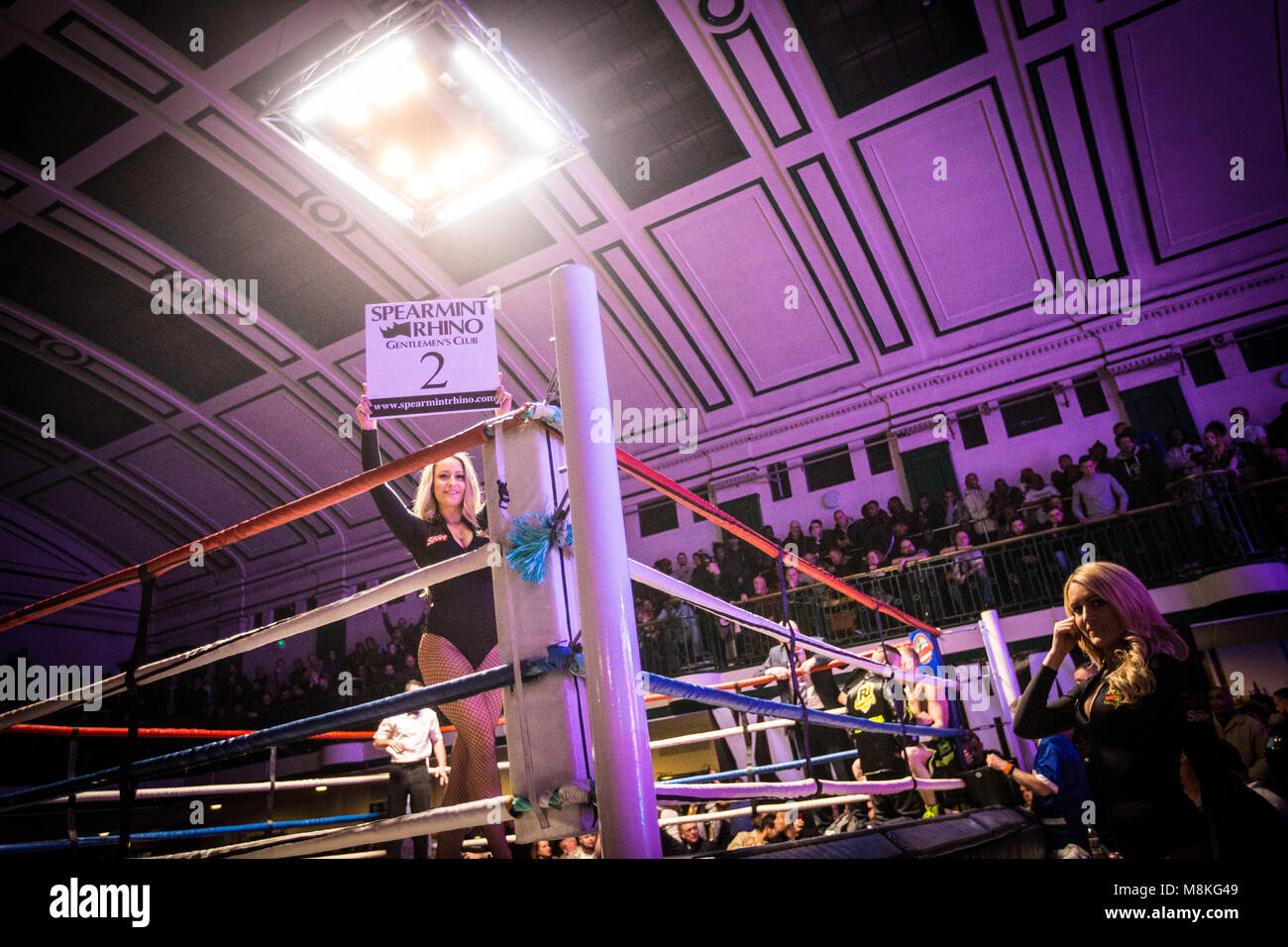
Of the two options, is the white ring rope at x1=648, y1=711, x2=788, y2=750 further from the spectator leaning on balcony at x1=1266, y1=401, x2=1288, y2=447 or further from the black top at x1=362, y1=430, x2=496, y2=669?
the spectator leaning on balcony at x1=1266, y1=401, x2=1288, y2=447

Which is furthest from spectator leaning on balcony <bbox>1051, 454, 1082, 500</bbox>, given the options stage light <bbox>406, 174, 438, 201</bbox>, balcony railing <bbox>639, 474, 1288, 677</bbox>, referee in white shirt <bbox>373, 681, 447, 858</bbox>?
stage light <bbox>406, 174, 438, 201</bbox>

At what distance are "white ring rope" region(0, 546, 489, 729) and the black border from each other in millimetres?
9676

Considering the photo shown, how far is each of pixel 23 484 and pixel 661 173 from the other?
14.4 metres

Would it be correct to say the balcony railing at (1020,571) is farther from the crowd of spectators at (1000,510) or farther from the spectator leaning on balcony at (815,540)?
the spectator leaning on balcony at (815,540)

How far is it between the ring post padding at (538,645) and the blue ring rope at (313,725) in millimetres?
63

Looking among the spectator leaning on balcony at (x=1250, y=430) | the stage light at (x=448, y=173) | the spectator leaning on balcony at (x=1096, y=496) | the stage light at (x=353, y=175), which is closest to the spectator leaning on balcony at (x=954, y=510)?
the spectator leaning on balcony at (x=1096, y=496)

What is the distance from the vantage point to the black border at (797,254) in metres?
10.4

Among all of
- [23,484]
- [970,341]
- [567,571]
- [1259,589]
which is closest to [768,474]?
[970,341]

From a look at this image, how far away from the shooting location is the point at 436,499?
2.51 meters

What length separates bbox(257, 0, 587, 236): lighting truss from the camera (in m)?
7.59

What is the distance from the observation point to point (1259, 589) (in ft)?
24.2

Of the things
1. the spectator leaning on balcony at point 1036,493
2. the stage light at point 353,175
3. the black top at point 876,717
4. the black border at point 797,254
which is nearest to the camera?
the black top at point 876,717

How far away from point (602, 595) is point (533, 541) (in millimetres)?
192
